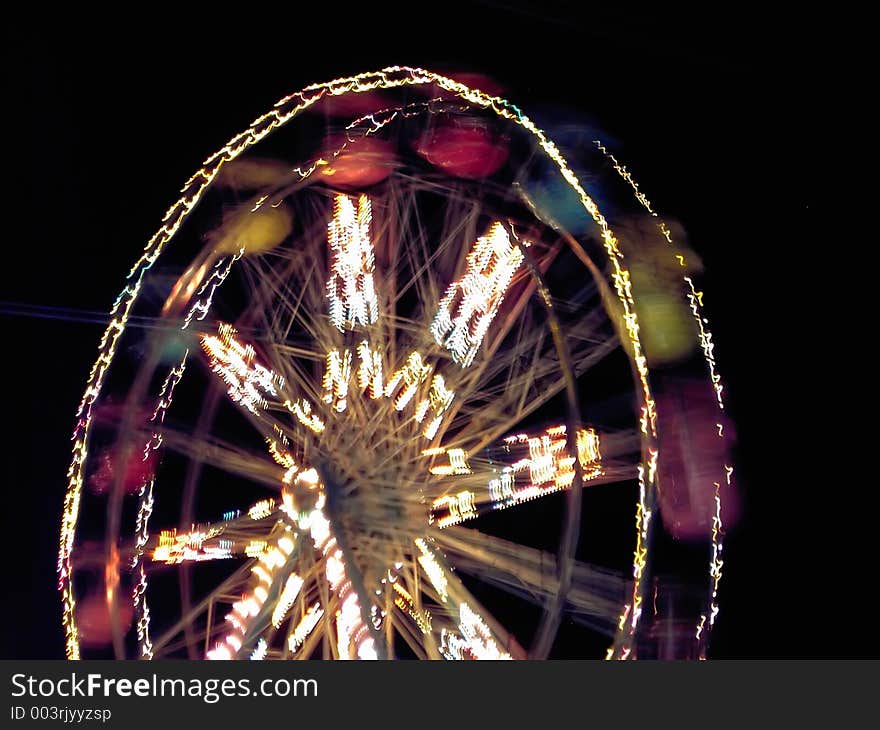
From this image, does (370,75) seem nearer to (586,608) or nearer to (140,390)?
(140,390)

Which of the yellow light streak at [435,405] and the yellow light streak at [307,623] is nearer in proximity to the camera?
the yellow light streak at [435,405]

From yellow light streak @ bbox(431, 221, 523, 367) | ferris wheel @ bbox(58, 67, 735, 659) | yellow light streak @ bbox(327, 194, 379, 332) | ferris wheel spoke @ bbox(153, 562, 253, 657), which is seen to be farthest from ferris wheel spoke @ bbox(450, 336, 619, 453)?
ferris wheel spoke @ bbox(153, 562, 253, 657)

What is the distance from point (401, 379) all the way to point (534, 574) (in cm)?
93

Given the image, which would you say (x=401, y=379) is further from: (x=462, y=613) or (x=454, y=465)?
(x=462, y=613)

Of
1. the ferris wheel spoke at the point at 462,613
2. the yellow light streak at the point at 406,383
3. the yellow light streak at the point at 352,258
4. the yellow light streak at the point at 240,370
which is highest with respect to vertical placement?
the yellow light streak at the point at 352,258

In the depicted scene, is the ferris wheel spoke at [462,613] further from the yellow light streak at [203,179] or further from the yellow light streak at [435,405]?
the yellow light streak at [203,179]

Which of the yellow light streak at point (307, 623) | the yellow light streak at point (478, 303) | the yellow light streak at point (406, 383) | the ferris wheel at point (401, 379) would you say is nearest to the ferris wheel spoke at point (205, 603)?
the ferris wheel at point (401, 379)

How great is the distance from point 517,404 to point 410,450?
485 millimetres

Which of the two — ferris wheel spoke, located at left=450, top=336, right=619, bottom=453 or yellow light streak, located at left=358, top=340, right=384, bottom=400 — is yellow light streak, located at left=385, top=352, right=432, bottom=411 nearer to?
yellow light streak, located at left=358, top=340, right=384, bottom=400

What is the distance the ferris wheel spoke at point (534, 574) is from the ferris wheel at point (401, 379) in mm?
10

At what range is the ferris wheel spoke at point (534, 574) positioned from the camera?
151 inches

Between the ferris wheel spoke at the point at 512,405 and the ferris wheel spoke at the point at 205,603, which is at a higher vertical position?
the ferris wheel spoke at the point at 512,405

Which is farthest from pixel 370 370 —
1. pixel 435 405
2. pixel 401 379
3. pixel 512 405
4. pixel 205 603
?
pixel 205 603

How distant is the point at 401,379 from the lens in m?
4.09
